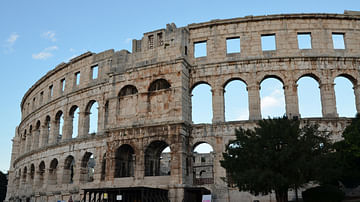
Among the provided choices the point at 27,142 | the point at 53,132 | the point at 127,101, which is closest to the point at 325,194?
the point at 127,101

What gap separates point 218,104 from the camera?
25.7 m

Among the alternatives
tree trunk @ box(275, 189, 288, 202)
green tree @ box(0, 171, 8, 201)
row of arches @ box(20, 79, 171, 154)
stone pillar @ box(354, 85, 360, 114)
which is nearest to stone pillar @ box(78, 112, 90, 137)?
row of arches @ box(20, 79, 171, 154)

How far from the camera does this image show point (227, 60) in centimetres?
2634

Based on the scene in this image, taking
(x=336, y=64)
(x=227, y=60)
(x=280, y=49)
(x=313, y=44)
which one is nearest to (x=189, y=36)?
(x=227, y=60)

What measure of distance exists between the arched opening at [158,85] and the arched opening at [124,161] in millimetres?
4718

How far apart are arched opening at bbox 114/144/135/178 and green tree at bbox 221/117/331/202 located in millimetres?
9940

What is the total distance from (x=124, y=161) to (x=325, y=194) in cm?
1434

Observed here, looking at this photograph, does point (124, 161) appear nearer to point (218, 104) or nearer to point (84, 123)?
point (84, 123)

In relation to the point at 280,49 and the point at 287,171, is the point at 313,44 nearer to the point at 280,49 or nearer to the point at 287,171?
the point at 280,49

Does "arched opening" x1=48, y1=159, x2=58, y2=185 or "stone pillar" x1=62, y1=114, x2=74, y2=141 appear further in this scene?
"arched opening" x1=48, y1=159, x2=58, y2=185

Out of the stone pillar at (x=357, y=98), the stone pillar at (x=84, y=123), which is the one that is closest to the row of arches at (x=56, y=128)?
the stone pillar at (x=84, y=123)

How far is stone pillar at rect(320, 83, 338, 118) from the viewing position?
24.6 metres

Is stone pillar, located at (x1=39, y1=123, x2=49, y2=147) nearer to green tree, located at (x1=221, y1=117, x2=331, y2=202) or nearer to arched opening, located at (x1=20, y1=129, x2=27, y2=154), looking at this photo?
arched opening, located at (x1=20, y1=129, x2=27, y2=154)

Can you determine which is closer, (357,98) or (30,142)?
(357,98)
